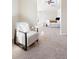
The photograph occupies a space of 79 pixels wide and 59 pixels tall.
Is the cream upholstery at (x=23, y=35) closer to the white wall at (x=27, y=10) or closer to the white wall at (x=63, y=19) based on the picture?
the white wall at (x=27, y=10)

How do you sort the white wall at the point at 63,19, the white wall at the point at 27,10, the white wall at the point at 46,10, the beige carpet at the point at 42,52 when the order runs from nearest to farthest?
the beige carpet at the point at 42,52, the white wall at the point at 27,10, the white wall at the point at 63,19, the white wall at the point at 46,10

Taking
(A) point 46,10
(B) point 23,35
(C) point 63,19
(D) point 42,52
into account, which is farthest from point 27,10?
(A) point 46,10

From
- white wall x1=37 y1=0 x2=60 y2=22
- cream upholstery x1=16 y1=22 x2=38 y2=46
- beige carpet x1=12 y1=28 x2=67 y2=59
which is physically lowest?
beige carpet x1=12 y1=28 x2=67 y2=59

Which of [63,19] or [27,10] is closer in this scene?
[27,10]

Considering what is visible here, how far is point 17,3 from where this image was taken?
5965 millimetres

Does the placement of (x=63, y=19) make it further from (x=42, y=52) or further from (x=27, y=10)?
(x=42, y=52)

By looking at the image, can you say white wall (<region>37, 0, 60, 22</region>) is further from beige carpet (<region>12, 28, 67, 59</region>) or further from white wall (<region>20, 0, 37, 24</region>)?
beige carpet (<region>12, 28, 67, 59</region>)

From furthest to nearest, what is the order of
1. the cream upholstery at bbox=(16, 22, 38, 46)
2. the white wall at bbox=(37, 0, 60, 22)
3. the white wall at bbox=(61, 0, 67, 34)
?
the white wall at bbox=(37, 0, 60, 22) → the white wall at bbox=(61, 0, 67, 34) → the cream upholstery at bbox=(16, 22, 38, 46)

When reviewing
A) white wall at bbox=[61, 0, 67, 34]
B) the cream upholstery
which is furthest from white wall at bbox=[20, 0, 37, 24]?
white wall at bbox=[61, 0, 67, 34]

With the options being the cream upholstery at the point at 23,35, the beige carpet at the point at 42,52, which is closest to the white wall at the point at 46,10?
the cream upholstery at the point at 23,35
